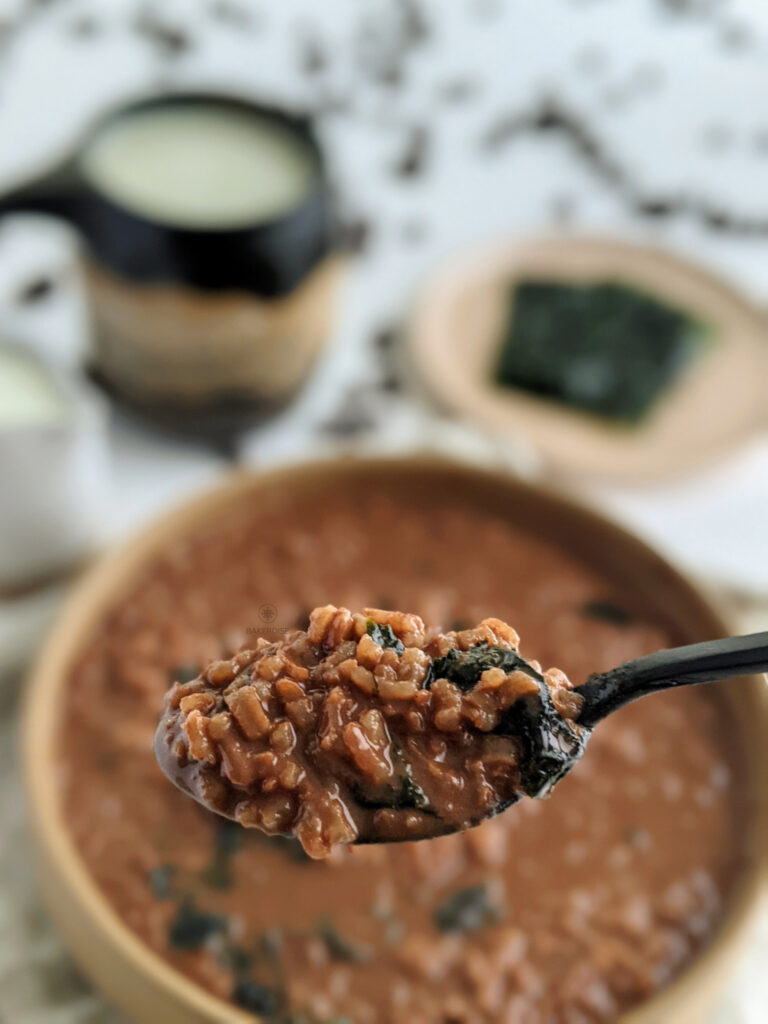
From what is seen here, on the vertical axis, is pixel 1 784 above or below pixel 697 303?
below

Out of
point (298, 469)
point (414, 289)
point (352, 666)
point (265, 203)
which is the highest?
point (352, 666)

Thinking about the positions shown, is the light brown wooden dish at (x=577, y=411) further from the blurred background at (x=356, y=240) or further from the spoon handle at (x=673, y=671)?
the spoon handle at (x=673, y=671)

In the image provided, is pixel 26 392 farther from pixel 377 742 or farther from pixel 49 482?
pixel 377 742

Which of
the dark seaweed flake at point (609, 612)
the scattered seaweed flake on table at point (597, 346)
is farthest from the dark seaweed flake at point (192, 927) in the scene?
the scattered seaweed flake on table at point (597, 346)

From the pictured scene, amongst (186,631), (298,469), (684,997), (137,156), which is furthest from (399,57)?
(684,997)

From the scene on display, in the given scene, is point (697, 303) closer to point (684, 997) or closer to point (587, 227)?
point (587, 227)
